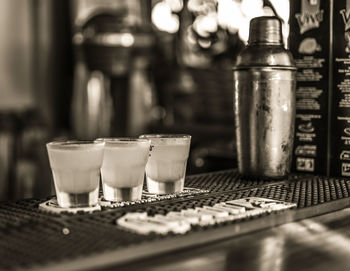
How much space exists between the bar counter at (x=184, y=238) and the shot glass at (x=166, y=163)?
37 millimetres

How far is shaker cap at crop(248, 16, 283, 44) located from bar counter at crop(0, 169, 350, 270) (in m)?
0.40

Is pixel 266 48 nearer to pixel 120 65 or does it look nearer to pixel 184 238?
pixel 184 238

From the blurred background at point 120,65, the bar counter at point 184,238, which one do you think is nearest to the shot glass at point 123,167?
the bar counter at point 184,238

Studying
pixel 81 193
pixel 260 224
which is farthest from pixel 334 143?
pixel 81 193

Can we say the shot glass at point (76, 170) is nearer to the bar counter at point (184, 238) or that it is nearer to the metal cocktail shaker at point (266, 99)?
the bar counter at point (184, 238)

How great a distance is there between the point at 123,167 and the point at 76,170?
10cm

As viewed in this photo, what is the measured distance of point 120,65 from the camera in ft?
14.9

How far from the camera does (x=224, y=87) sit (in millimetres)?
4684

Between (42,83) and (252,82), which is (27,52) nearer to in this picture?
(42,83)

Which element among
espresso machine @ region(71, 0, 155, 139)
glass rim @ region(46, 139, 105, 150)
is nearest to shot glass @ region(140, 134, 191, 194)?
glass rim @ region(46, 139, 105, 150)

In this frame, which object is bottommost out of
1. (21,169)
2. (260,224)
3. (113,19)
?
(21,169)

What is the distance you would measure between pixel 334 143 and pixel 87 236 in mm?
813

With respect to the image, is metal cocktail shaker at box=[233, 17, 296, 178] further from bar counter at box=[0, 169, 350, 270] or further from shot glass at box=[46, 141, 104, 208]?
shot glass at box=[46, 141, 104, 208]

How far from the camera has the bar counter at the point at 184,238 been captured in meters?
0.73
